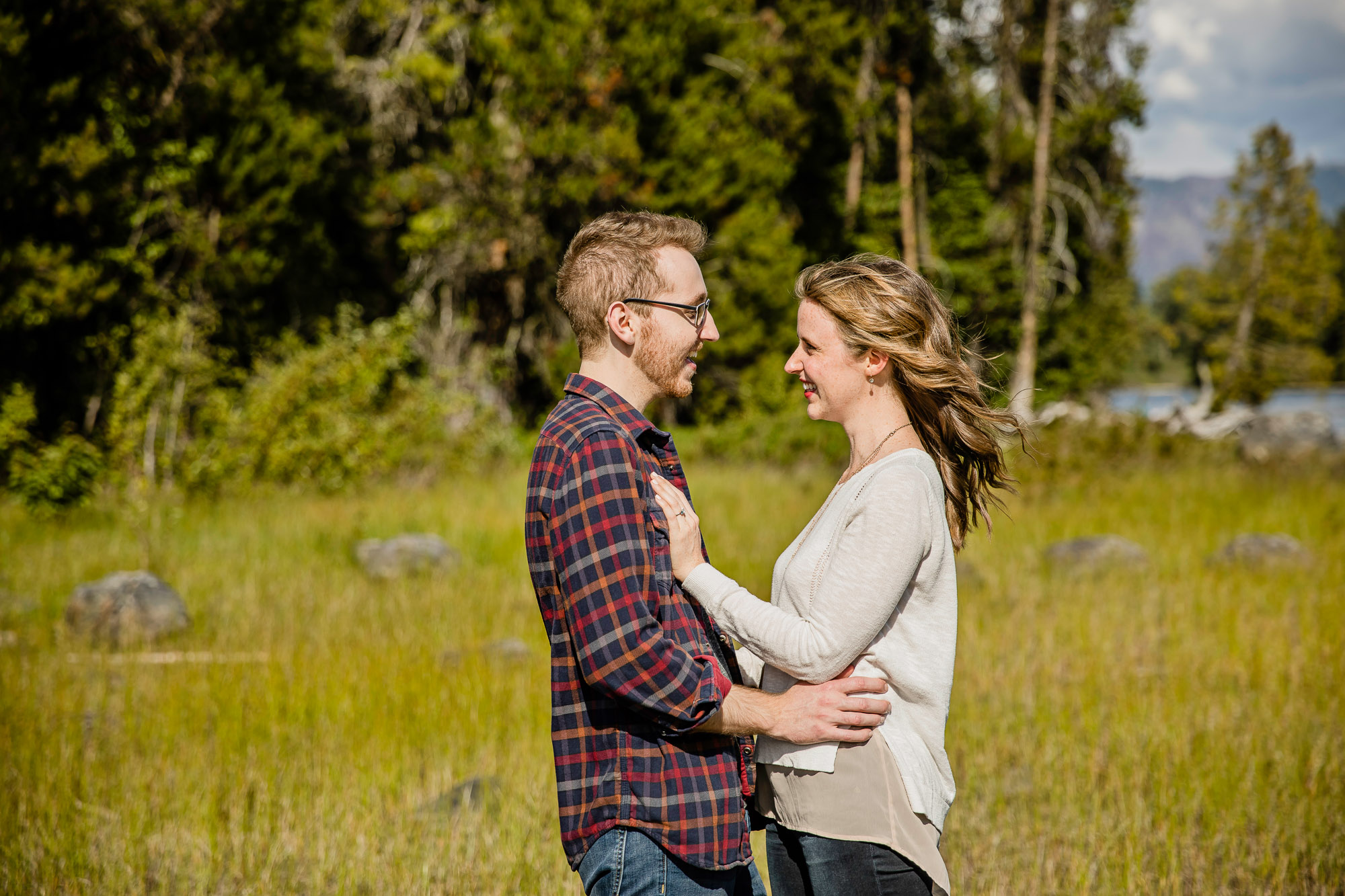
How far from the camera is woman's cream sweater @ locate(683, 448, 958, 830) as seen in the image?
232 cm

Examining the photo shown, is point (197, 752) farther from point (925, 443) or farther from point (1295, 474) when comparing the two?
point (1295, 474)

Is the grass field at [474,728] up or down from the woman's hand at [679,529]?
down

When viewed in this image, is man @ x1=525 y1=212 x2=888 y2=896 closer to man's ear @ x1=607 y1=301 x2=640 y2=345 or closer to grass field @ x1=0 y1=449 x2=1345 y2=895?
man's ear @ x1=607 y1=301 x2=640 y2=345

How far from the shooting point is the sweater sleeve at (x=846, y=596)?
2311 millimetres

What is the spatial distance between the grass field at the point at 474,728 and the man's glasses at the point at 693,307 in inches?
111

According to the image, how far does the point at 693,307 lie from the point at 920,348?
585 millimetres

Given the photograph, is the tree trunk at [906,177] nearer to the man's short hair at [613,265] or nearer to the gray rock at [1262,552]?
the gray rock at [1262,552]

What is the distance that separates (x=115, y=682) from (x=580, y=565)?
628cm

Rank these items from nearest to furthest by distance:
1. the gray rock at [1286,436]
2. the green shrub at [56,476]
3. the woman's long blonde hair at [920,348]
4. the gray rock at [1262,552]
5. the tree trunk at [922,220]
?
the woman's long blonde hair at [920,348]
the gray rock at [1262,552]
the green shrub at [56,476]
the gray rock at [1286,436]
the tree trunk at [922,220]

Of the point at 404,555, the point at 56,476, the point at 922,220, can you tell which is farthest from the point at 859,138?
the point at 56,476

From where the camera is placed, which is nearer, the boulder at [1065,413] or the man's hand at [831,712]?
the man's hand at [831,712]

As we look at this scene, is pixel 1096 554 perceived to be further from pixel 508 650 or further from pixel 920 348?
pixel 920 348

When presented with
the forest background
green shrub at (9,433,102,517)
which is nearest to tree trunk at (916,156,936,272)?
the forest background

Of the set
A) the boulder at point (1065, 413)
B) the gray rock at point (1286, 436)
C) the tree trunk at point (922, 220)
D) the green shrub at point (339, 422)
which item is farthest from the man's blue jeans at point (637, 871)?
the tree trunk at point (922, 220)
